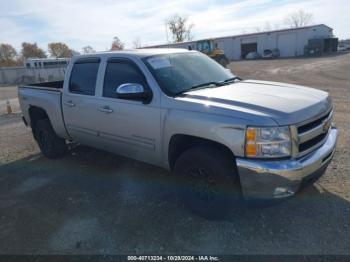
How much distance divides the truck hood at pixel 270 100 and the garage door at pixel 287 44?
48510mm

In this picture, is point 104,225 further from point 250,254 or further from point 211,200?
point 250,254

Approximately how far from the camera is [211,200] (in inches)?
132

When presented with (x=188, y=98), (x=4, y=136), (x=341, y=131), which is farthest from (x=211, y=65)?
(x=4, y=136)

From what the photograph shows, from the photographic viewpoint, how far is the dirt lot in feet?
10.2

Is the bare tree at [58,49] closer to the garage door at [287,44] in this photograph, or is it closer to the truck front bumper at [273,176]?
the garage door at [287,44]

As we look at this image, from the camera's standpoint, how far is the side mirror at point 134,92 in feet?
11.8

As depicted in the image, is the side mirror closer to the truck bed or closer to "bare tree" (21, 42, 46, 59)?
the truck bed

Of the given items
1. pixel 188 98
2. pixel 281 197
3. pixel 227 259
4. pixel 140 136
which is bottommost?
pixel 227 259

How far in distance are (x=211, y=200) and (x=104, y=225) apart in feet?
4.30

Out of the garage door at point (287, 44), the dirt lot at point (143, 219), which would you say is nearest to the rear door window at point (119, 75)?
the dirt lot at point (143, 219)

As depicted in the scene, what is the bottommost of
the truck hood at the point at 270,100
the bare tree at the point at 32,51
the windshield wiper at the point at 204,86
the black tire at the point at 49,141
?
the black tire at the point at 49,141

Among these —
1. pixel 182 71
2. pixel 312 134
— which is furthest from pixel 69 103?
pixel 312 134

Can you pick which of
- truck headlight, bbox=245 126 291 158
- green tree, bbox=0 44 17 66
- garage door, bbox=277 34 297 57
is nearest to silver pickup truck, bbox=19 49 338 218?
truck headlight, bbox=245 126 291 158

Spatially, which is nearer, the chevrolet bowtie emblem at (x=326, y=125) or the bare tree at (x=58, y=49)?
the chevrolet bowtie emblem at (x=326, y=125)
